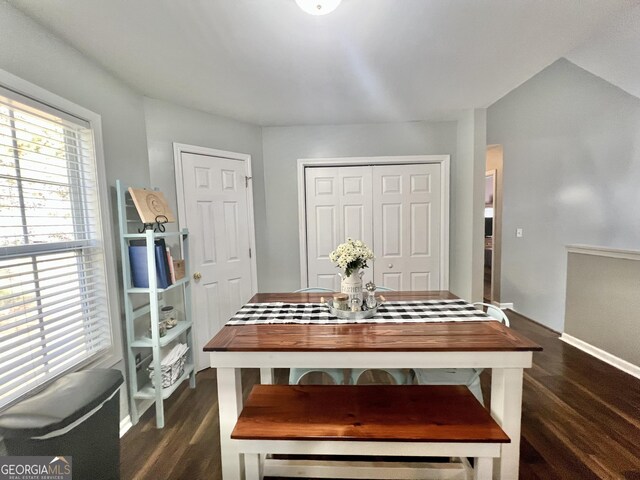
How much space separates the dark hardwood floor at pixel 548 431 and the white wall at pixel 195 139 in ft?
4.73

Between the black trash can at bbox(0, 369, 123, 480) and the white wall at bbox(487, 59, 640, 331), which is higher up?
the white wall at bbox(487, 59, 640, 331)

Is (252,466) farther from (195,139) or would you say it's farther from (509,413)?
(195,139)

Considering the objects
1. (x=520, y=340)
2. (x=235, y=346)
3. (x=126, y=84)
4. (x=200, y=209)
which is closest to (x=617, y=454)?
(x=520, y=340)

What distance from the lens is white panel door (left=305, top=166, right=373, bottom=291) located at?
308 cm

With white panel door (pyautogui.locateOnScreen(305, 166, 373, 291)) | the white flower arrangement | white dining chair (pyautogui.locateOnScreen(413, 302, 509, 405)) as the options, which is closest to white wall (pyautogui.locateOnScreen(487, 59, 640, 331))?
white panel door (pyautogui.locateOnScreen(305, 166, 373, 291))

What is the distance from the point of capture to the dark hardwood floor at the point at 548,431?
1490 millimetres

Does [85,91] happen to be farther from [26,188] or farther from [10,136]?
[26,188]

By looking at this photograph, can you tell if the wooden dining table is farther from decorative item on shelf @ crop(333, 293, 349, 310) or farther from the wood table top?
decorative item on shelf @ crop(333, 293, 349, 310)

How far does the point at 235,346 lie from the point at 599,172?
509cm

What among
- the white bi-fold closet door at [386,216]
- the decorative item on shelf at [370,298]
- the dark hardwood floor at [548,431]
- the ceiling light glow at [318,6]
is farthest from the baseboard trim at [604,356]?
the ceiling light glow at [318,6]

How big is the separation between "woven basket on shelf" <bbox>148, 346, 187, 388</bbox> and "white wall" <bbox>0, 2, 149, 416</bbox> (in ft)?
0.84

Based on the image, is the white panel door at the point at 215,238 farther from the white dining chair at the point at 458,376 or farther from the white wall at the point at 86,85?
the white dining chair at the point at 458,376

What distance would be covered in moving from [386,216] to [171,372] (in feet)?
Result: 8.08

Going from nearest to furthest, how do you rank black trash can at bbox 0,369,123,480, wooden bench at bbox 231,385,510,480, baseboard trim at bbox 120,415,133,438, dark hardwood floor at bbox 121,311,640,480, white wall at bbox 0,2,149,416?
black trash can at bbox 0,369,123,480
wooden bench at bbox 231,385,510,480
white wall at bbox 0,2,149,416
dark hardwood floor at bbox 121,311,640,480
baseboard trim at bbox 120,415,133,438
